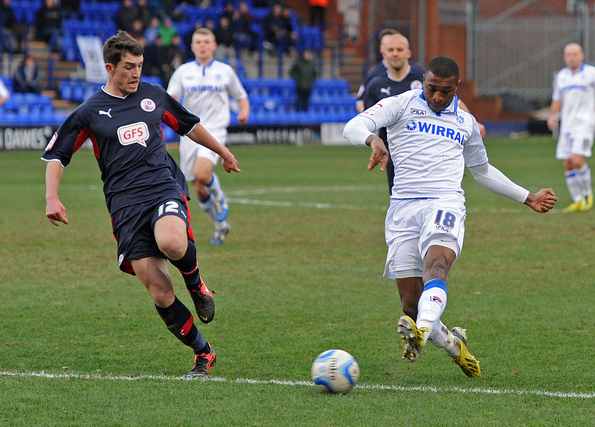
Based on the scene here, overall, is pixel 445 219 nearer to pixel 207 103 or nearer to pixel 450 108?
pixel 450 108

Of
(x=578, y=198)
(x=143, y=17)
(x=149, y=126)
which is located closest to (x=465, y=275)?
(x=149, y=126)

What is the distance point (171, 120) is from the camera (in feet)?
26.5

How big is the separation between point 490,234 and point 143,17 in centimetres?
2173

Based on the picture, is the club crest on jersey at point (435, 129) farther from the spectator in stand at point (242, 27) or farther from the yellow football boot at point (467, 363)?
the spectator in stand at point (242, 27)

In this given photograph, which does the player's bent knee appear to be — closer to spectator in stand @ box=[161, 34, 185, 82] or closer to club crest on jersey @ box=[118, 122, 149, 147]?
club crest on jersey @ box=[118, 122, 149, 147]

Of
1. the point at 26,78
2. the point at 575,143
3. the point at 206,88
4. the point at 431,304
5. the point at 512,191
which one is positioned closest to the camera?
the point at 431,304

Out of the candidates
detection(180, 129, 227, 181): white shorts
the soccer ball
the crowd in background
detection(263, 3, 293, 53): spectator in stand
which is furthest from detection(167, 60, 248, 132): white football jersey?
detection(263, 3, 293, 53): spectator in stand

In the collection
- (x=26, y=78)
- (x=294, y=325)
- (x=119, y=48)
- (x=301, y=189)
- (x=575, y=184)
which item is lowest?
(x=301, y=189)

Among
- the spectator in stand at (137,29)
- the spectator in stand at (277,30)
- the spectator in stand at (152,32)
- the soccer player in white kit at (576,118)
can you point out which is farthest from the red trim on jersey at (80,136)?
the spectator in stand at (277,30)

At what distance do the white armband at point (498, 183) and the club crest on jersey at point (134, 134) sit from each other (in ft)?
6.93

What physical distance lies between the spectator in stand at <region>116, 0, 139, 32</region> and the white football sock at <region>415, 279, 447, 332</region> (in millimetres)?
27912

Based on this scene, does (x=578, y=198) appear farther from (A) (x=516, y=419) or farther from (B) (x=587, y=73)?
(A) (x=516, y=419)

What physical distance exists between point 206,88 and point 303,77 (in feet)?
73.1

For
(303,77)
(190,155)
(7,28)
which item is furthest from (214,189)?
(303,77)
